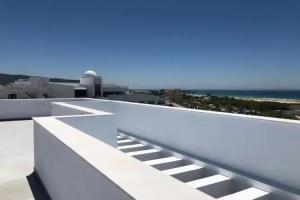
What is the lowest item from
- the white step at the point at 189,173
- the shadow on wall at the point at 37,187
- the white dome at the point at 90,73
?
the shadow on wall at the point at 37,187

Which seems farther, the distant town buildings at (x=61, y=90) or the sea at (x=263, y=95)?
the sea at (x=263, y=95)

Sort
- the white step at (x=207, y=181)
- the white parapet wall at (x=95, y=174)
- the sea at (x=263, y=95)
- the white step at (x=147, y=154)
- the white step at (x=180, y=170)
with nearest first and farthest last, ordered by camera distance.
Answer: the white parapet wall at (x=95, y=174), the white step at (x=207, y=181), the white step at (x=180, y=170), the white step at (x=147, y=154), the sea at (x=263, y=95)

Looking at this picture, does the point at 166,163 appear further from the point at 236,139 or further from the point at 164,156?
the point at 236,139

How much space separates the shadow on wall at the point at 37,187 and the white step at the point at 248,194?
2.24m

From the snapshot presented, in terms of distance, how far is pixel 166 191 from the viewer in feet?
4.61

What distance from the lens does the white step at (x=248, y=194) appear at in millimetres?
3295

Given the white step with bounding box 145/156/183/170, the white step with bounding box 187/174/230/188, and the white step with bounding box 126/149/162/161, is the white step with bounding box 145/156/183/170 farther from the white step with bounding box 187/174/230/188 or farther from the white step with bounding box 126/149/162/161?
the white step with bounding box 187/174/230/188

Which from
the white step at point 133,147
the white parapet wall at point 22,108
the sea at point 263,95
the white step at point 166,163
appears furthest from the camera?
the sea at point 263,95

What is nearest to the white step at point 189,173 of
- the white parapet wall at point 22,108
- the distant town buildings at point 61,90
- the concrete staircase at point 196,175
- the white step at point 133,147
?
the concrete staircase at point 196,175

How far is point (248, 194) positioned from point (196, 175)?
1.03m

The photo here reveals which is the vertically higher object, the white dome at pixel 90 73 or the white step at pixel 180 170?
the white dome at pixel 90 73

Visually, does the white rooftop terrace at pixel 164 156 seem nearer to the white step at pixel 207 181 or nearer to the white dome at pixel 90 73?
the white step at pixel 207 181

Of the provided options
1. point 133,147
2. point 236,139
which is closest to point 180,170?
point 236,139

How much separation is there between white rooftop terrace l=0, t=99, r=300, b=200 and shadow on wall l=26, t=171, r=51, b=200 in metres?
0.04
